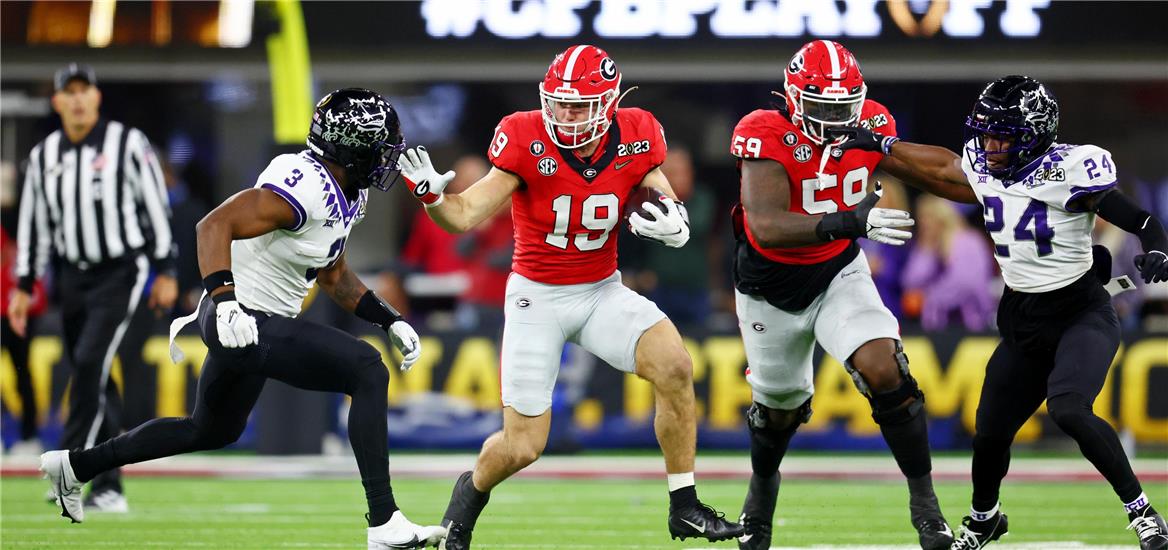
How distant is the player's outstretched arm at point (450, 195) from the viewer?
5.34 metres

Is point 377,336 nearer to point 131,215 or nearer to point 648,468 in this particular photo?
point 648,468

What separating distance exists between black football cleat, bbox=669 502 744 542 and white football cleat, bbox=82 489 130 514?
297cm

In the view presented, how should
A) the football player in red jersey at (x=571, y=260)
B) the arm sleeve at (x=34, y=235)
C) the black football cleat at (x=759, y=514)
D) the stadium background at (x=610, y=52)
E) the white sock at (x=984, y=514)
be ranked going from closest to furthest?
the football player in red jersey at (x=571, y=260) < the white sock at (x=984, y=514) < the black football cleat at (x=759, y=514) < the arm sleeve at (x=34, y=235) < the stadium background at (x=610, y=52)

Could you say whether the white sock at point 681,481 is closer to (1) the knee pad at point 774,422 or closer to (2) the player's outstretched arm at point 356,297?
(1) the knee pad at point 774,422

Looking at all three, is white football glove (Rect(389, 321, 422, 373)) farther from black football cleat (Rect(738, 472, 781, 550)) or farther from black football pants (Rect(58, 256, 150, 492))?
black football pants (Rect(58, 256, 150, 492))

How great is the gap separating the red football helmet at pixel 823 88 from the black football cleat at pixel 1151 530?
1.62 meters

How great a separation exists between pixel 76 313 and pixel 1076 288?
442 cm

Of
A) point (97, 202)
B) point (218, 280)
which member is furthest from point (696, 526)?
point (97, 202)

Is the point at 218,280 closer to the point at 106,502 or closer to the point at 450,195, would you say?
the point at 450,195

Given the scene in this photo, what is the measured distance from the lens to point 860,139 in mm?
5531

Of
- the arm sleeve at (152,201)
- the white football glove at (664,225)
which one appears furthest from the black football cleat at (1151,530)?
the arm sleeve at (152,201)

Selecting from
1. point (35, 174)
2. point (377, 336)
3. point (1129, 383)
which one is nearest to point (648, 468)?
point (377, 336)

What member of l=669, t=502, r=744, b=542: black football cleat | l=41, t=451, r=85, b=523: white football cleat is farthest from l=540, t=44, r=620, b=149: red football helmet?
l=41, t=451, r=85, b=523: white football cleat

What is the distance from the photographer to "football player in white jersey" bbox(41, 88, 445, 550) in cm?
521
